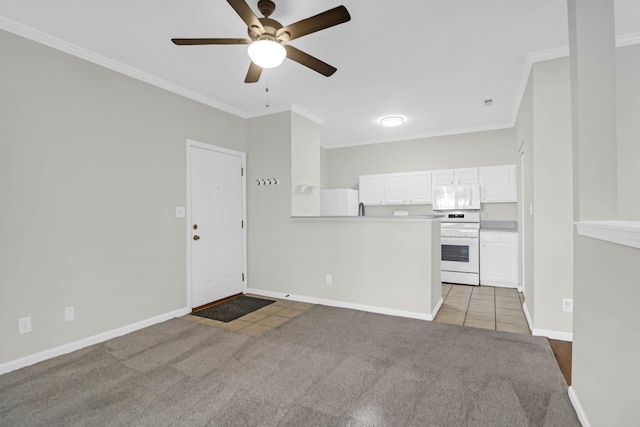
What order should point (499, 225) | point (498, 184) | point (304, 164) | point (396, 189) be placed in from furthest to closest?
point (396, 189)
point (499, 225)
point (498, 184)
point (304, 164)

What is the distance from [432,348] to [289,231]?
7.60 ft

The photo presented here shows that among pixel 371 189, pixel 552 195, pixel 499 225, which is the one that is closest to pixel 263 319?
pixel 552 195

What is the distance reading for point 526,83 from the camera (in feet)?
11.0

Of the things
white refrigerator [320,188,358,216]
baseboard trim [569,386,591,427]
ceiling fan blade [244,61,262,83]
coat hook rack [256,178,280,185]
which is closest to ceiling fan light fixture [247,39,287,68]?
ceiling fan blade [244,61,262,83]

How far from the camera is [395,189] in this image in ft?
19.7

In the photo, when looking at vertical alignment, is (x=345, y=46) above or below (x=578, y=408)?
above

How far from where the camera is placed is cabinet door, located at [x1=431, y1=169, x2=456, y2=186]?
5531 millimetres

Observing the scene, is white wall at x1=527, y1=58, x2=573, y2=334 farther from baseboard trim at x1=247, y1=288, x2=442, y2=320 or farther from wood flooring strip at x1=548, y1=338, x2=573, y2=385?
baseboard trim at x1=247, y1=288, x2=442, y2=320

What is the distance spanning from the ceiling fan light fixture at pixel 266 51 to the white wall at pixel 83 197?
184 cm

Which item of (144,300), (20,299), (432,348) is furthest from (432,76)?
(20,299)

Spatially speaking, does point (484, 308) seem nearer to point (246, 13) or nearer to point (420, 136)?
point (420, 136)

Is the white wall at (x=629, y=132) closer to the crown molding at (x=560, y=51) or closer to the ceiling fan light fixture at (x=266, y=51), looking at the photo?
the crown molding at (x=560, y=51)

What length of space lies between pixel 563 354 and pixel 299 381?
2174 millimetres

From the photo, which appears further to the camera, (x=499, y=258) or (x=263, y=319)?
(x=499, y=258)
